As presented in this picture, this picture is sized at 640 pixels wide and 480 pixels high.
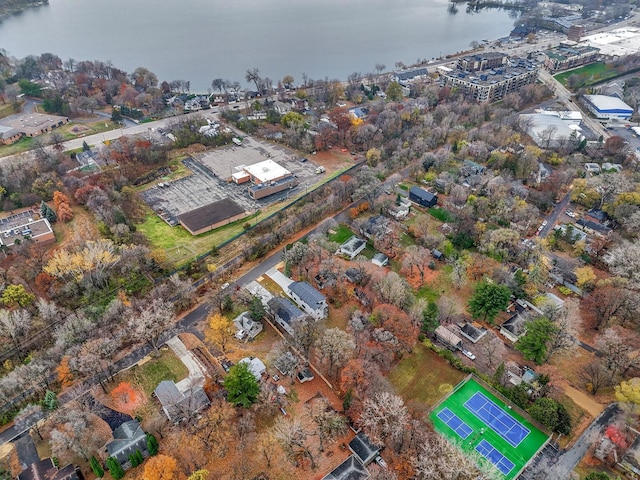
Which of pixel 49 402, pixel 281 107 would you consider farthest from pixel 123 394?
pixel 281 107

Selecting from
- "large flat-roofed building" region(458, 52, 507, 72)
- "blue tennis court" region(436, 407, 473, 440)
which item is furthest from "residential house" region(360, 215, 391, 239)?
"large flat-roofed building" region(458, 52, 507, 72)

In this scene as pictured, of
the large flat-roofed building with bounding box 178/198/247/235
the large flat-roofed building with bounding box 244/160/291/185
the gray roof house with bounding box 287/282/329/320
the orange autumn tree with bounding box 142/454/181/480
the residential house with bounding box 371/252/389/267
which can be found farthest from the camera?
the large flat-roofed building with bounding box 244/160/291/185

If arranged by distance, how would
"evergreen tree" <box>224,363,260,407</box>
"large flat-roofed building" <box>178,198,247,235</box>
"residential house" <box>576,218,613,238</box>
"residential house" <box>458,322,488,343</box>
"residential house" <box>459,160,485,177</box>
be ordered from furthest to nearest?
"residential house" <box>459,160,485,177</box>
"large flat-roofed building" <box>178,198,247,235</box>
"residential house" <box>576,218,613,238</box>
"residential house" <box>458,322,488,343</box>
"evergreen tree" <box>224,363,260,407</box>

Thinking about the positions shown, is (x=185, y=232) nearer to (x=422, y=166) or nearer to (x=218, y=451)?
(x=218, y=451)

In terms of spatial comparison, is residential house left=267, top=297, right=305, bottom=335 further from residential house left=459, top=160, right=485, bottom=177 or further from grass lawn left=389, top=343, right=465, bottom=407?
residential house left=459, top=160, right=485, bottom=177

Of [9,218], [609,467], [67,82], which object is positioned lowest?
[609,467]

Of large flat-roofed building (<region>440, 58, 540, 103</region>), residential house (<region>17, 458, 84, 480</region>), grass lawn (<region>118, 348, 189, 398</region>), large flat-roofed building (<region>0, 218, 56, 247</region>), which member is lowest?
grass lawn (<region>118, 348, 189, 398</region>)

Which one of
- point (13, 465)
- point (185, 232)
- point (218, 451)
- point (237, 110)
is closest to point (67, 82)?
point (237, 110)
